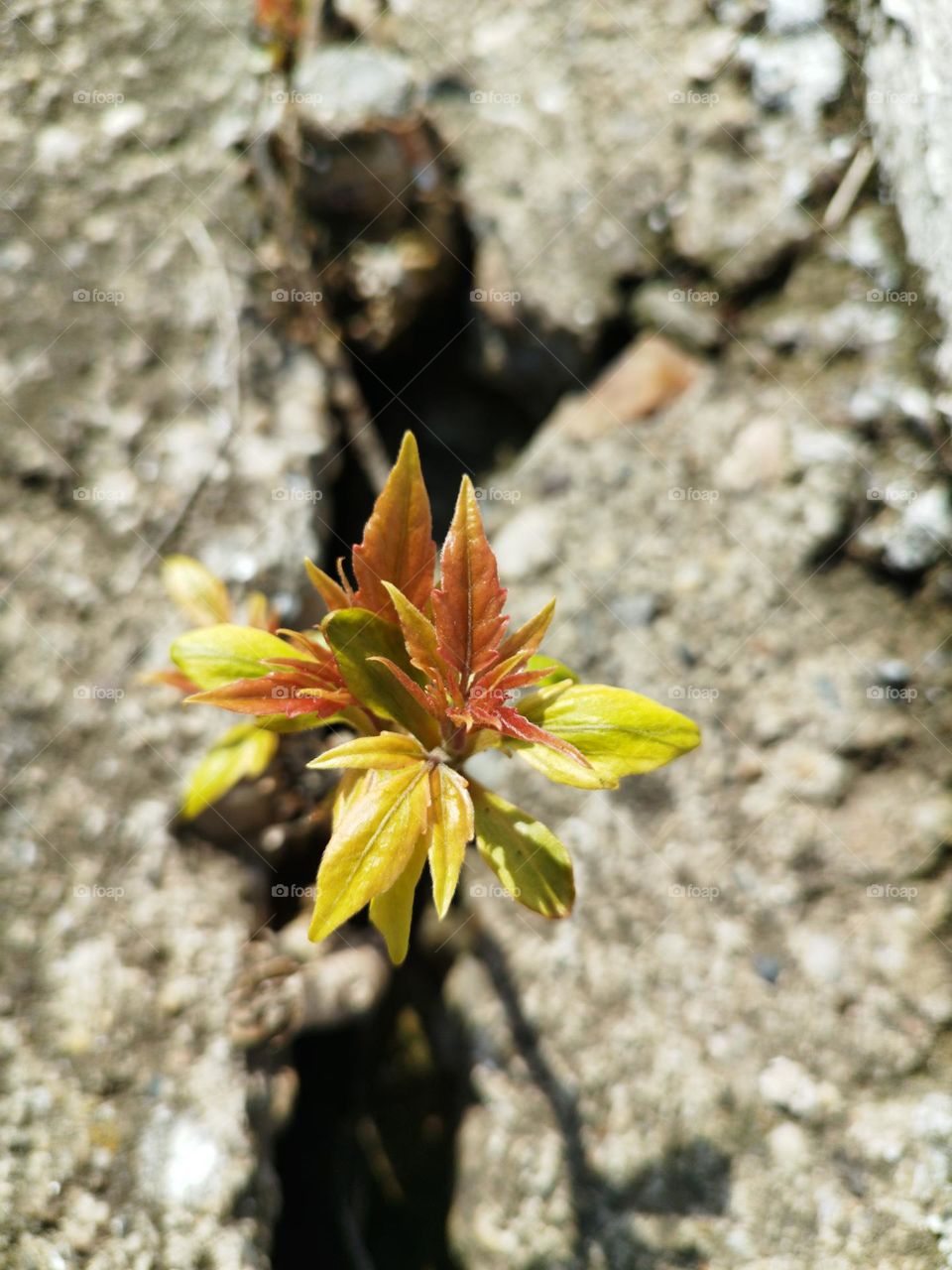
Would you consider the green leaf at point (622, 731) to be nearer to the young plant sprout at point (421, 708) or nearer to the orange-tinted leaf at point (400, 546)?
the young plant sprout at point (421, 708)

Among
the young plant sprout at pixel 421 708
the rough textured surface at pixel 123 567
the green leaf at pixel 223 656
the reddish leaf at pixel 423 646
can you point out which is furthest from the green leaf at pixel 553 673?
the rough textured surface at pixel 123 567

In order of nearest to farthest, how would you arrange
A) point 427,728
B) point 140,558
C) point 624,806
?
point 427,728 → point 624,806 → point 140,558

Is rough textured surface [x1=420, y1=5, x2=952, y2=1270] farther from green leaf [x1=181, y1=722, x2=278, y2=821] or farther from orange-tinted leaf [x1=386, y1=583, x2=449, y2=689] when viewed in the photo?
orange-tinted leaf [x1=386, y1=583, x2=449, y2=689]

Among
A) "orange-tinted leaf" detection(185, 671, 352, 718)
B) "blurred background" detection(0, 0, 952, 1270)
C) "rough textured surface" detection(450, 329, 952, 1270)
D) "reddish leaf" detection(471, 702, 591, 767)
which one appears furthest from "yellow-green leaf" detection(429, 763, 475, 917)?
"rough textured surface" detection(450, 329, 952, 1270)

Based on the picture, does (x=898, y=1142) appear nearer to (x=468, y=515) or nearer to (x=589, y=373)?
(x=468, y=515)

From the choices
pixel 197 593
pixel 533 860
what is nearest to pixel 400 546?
pixel 533 860

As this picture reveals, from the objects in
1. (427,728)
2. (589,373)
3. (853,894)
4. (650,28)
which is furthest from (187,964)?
(650,28)
